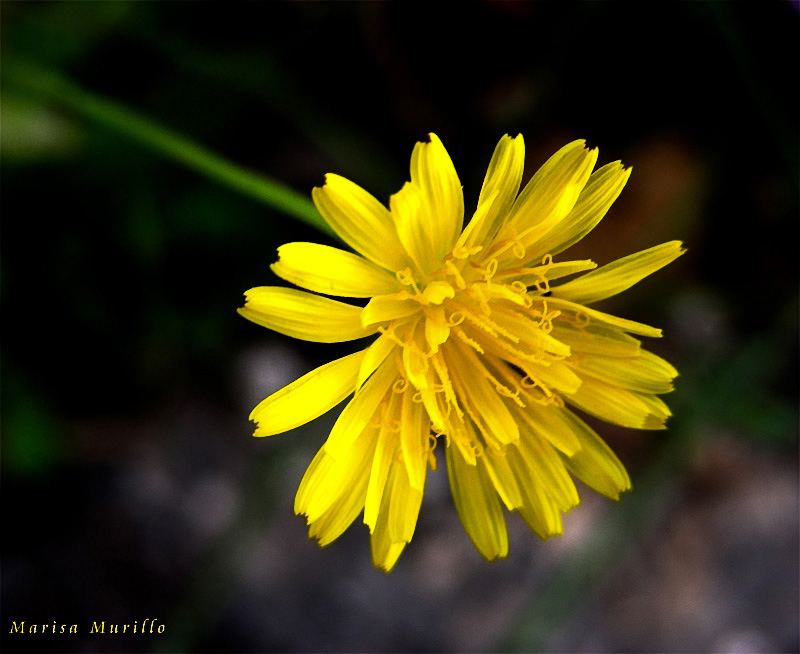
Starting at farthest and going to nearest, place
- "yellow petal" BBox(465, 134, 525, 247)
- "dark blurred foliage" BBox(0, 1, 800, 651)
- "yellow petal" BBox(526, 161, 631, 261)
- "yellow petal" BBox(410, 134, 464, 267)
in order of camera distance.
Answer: "dark blurred foliage" BBox(0, 1, 800, 651), "yellow petal" BBox(526, 161, 631, 261), "yellow petal" BBox(465, 134, 525, 247), "yellow petal" BBox(410, 134, 464, 267)

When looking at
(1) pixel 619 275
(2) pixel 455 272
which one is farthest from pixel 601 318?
(2) pixel 455 272

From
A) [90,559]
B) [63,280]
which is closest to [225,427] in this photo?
[90,559]

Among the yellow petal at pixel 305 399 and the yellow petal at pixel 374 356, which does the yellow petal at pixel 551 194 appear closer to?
the yellow petal at pixel 374 356

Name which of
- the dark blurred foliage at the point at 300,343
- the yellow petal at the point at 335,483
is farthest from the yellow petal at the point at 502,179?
the dark blurred foliage at the point at 300,343

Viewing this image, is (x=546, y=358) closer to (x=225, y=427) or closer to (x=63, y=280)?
(x=225, y=427)

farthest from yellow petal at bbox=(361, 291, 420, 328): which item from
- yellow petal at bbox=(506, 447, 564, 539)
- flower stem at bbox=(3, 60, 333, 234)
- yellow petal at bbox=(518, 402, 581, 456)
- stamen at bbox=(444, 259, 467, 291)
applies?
yellow petal at bbox=(506, 447, 564, 539)

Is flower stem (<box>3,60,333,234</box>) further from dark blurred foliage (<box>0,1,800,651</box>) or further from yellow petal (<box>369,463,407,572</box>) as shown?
yellow petal (<box>369,463,407,572</box>)

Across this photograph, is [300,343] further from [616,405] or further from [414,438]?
[616,405]
